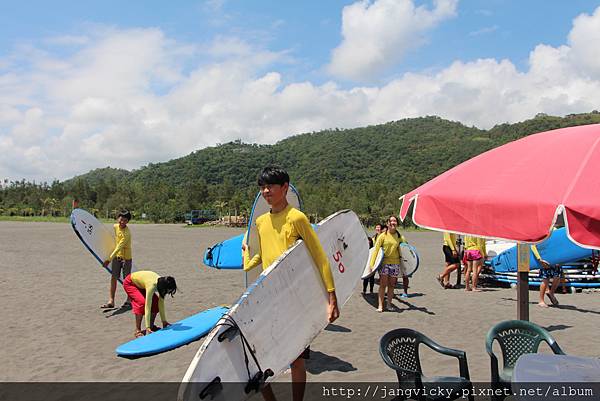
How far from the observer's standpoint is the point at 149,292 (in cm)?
554

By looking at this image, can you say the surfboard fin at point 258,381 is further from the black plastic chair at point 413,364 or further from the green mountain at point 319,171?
the green mountain at point 319,171

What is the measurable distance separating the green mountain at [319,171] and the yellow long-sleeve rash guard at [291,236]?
4938 centimetres

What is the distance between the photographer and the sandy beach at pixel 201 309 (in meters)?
5.09

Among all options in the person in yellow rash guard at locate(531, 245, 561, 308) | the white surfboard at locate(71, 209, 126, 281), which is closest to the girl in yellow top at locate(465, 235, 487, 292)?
the person in yellow rash guard at locate(531, 245, 561, 308)

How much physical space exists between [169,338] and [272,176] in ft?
8.36

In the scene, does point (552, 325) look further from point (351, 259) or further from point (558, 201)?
point (558, 201)

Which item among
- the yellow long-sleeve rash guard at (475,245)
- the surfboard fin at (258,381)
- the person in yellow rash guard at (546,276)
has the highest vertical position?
the yellow long-sleeve rash guard at (475,245)

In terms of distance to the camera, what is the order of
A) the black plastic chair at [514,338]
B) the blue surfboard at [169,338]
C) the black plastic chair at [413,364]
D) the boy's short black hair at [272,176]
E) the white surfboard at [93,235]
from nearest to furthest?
the black plastic chair at [413,364], the boy's short black hair at [272,176], the black plastic chair at [514,338], the blue surfboard at [169,338], the white surfboard at [93,235]

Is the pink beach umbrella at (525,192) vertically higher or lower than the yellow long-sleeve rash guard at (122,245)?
higher

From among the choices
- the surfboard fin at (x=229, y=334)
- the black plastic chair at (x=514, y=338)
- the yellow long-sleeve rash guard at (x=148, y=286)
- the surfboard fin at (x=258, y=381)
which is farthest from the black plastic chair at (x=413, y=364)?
the yellow long-sleeve rash guard at (x=148, y=286)

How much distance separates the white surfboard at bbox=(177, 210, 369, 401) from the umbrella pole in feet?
8.25

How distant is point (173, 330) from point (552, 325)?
5402 mm

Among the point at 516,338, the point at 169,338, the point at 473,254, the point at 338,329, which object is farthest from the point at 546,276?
the point at 169,338

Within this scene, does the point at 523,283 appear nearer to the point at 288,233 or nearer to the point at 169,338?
the point at 288,233
